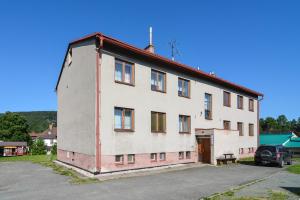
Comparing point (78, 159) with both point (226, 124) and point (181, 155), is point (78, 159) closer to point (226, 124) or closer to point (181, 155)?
point (181, 155)

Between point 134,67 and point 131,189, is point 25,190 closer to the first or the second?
point 131,189

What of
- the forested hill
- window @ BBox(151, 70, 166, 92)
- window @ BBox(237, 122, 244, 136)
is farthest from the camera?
the forested hill

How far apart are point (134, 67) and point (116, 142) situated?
15.4 feet

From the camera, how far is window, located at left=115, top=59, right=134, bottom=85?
758 inches

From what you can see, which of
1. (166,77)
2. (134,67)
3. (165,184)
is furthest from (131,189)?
(166,77)

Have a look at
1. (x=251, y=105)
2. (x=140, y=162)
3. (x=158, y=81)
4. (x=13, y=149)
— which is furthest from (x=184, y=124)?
(x=13, y=149)

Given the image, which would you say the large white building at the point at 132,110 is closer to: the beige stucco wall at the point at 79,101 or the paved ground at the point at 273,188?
the beige stucco wall at the point at 79,101

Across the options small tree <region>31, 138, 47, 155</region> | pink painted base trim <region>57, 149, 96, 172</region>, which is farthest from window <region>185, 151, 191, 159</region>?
small tree <region>31, 138, 47, 155</region>

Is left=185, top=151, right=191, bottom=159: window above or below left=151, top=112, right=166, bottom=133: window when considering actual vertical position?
below

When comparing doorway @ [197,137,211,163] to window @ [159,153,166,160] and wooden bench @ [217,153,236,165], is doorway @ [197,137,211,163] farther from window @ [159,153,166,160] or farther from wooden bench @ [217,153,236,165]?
window @ [159,153,166,160]

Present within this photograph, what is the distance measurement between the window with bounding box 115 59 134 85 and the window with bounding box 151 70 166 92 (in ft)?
6.52

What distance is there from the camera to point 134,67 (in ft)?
66.0

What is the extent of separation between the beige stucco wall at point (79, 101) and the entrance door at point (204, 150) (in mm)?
9596

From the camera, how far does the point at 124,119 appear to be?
19.3 m
